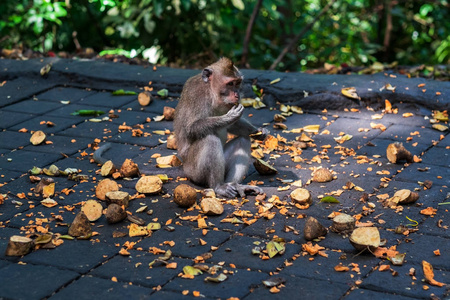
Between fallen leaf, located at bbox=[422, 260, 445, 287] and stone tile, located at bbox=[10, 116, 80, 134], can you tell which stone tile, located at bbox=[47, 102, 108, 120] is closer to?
stone tile, located at bbox=[10, 116, 80, 134]

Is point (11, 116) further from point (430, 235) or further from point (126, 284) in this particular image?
point (430, 235)

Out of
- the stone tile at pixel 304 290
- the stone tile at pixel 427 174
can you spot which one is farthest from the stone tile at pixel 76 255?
the stone tile at pixel 427 174

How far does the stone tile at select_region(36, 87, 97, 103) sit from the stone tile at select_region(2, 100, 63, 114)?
0.15 metres

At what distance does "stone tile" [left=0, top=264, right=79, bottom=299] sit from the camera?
4188 millimetres

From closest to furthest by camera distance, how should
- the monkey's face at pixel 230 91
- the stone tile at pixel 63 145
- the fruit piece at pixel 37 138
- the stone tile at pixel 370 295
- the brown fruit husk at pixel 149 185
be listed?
the stone tile at pixel 370 295 < the brown fruit husk at pixel 149 185 < the monkey's face at pixel 230 91 < the stone tile at pixel 63 145 < the fruit piece at pixel 37 138

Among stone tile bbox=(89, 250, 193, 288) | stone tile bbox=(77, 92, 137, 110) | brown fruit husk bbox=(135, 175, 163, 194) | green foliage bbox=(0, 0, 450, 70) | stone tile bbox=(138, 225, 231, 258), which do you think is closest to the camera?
stone tile bbox=(89, 250, 193, 288)

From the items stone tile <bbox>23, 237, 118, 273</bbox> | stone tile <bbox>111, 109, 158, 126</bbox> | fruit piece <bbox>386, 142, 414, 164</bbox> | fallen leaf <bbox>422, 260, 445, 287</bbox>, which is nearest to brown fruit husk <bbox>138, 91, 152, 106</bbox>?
stone tile <bbox>111, 109, 158, 126</bbox>

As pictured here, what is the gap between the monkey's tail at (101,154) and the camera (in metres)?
6.38

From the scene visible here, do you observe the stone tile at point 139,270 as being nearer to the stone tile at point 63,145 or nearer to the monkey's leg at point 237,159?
the monkey's leg at point 237,159

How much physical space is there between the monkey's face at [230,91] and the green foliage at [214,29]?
331 centimetres

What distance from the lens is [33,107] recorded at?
8.15m

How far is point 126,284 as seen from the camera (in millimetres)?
4281

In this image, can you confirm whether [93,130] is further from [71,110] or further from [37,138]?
[71,110]


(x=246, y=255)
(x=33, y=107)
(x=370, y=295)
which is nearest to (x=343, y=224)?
(x=246, y=255)
